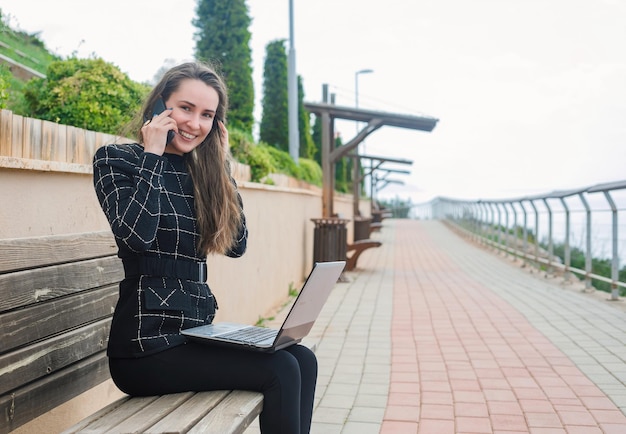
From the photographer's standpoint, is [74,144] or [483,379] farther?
[483,379]

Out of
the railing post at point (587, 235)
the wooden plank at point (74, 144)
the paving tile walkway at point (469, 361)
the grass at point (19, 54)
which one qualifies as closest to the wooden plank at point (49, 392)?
the wooden plank at point (74, 144)

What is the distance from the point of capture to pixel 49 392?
2.13 m

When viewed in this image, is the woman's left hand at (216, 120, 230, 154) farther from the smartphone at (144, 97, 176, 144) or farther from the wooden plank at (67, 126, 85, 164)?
the wooden plank at (67, 126, 85, 164)

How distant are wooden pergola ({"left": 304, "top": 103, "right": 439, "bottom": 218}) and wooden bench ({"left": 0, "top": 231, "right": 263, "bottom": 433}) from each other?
34.8ft

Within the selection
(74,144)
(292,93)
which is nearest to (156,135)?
(74,144)

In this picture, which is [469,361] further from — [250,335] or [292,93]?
[292,93]

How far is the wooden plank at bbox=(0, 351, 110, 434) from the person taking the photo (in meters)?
1.94

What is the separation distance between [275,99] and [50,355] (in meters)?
17.4

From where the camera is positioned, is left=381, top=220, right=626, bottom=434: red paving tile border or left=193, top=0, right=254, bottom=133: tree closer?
left=381, top=220, right=626, bottom=434: red paving tile border

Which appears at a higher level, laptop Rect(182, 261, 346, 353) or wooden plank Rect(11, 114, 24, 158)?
wooden plank Rect(11, 114, 24, 158)

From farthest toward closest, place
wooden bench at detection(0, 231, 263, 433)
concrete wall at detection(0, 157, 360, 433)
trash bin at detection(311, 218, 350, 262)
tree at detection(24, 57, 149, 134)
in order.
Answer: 1. trash bin at detection(311, 218, 350, 262)
2. tree at detection(24, 57, 149, 134)
3. concrete wall at detection(0, 157, 360, 433)
4. wooden bench at detection(0, 231, 263, 433)

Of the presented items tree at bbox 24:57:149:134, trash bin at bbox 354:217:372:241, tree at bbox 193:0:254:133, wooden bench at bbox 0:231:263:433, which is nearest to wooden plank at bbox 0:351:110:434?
wooden bench at bbox 0:231:263:433

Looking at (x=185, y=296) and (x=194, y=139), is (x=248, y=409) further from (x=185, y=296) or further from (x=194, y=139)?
(x=194, y=139)

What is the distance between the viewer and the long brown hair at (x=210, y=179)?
238 cm
